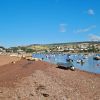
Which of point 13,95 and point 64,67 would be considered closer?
point 13,95

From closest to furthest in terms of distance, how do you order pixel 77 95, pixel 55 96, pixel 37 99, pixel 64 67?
1. pixel 37 99
2. pixel 55 96
3. pixel 77 95
4. pixel 64 67

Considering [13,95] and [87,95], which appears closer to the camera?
[13,95]

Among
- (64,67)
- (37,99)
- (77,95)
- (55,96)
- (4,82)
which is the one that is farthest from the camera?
(64,67)

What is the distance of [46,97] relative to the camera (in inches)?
783

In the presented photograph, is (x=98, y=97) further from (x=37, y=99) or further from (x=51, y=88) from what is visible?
(x=37, y=99)

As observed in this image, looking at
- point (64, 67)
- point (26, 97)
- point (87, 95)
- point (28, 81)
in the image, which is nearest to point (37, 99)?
point (26, 97)

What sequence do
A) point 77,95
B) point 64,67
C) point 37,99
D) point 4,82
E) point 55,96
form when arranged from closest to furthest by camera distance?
point 37,99, point 55,96, point 77,95, point 4,82, point 64,67

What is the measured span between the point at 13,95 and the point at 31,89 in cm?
240

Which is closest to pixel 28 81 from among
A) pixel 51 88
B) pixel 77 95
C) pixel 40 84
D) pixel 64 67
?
pixel 40 84

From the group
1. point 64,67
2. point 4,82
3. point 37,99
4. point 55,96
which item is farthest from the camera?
point 64,67

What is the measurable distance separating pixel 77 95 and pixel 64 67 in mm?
24212

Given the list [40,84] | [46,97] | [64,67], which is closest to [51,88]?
[40,84]

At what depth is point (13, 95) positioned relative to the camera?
65.3 feet

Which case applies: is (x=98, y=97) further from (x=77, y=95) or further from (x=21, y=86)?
(x=21, y=86)
